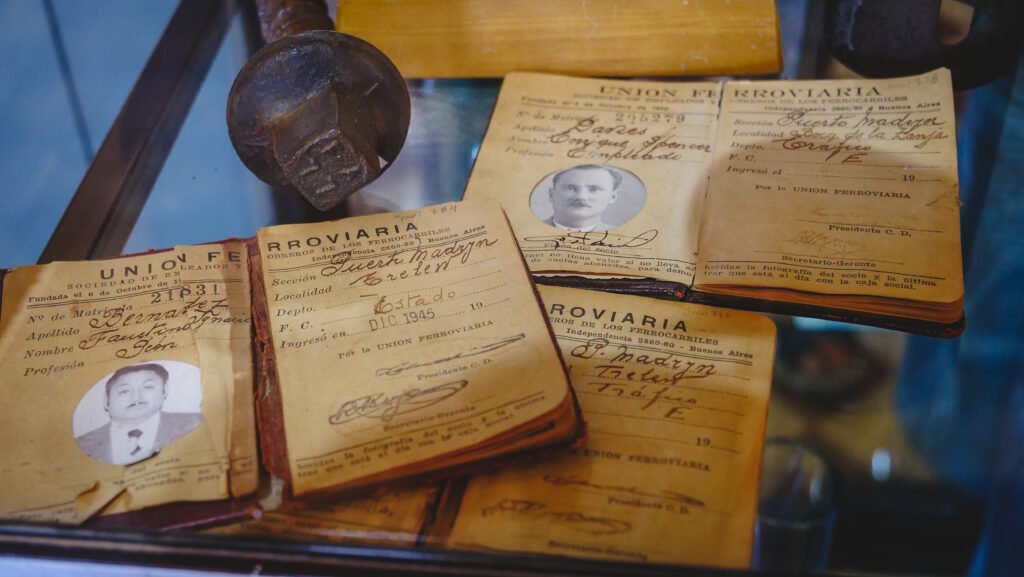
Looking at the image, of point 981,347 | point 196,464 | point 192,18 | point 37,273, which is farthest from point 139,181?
point 981,347

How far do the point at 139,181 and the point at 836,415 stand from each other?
0.73 meters

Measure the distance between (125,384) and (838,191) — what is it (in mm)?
643

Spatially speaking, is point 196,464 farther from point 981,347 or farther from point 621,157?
point 981,347

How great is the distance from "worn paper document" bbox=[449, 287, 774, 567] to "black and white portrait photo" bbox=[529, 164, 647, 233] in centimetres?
11

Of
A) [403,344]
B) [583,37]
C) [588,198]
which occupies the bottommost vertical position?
[403,344]

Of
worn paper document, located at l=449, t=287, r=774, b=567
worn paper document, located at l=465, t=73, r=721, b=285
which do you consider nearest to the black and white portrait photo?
worn paper document, located at l=465, t=73, r=721, b=285
